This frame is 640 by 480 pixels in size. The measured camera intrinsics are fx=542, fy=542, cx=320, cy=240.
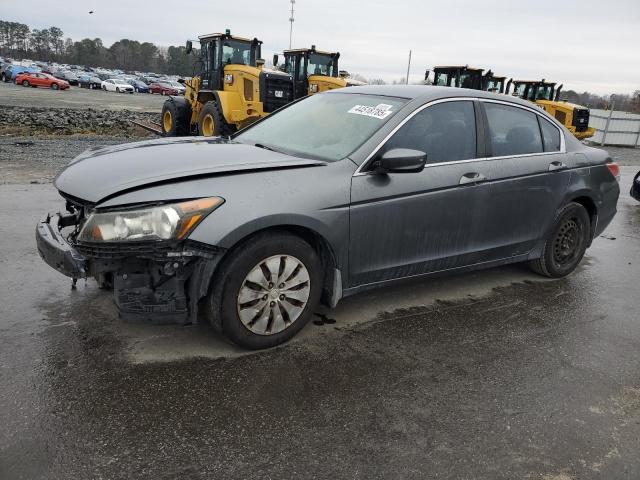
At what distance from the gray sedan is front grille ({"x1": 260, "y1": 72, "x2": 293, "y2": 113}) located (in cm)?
907

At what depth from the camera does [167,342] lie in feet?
11.2

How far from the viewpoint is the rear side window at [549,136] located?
4.81 m

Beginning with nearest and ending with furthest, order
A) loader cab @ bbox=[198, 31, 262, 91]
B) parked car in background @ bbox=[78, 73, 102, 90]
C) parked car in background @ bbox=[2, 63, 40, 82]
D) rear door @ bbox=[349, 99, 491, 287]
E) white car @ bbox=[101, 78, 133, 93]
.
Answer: rear door @ bbox=[349, 99, 491, 287]
loader cab @ bbox=[198, 31, 262, 91]
parked car in background @ bbox=[2, 63, 40, 82]
white car @ bbox=[101, 78, 133, 93]
parked car in background @ bbox=[78, 73, 102, 90]

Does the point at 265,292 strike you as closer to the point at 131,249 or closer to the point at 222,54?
the point at 131,249

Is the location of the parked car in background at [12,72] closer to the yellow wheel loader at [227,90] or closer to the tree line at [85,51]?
the yellow wheel loader at [227,90]

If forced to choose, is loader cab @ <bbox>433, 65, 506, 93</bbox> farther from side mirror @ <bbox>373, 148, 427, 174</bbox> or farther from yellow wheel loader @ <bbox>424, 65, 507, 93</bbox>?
side mirror @ <bbox>373, 148, 427, 174</bbox>

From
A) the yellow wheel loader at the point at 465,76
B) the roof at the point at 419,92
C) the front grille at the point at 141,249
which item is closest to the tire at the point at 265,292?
the front grille at the point at 141,249

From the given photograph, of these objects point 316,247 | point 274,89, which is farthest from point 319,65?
point 316,247

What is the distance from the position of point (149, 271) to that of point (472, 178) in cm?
244

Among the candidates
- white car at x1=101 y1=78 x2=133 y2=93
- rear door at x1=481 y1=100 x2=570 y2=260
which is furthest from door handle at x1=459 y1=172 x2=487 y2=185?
white car at x1=101 y1=78 x2=133 y2=93

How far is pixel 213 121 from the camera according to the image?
13.2 m

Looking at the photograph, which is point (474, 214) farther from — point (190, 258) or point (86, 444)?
point (86, 444)

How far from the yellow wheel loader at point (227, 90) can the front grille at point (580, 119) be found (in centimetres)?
1168

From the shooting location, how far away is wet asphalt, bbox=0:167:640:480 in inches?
96.1
